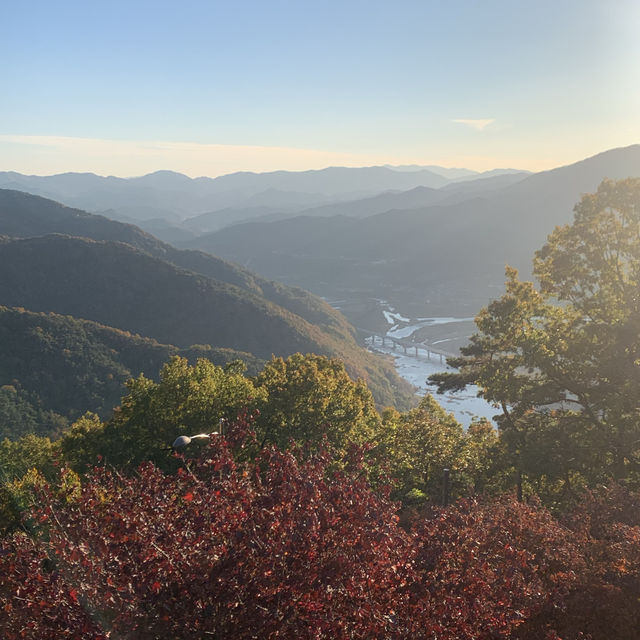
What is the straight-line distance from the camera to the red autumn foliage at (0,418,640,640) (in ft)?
22.9

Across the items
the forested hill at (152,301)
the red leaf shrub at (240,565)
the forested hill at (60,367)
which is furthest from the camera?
the forested hill at (152,301)

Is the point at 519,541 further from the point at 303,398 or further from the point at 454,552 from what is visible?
the point at 303,398

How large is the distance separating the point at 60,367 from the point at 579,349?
9417 centimetres

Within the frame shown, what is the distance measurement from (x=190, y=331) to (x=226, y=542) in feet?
510

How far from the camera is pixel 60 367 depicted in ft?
310

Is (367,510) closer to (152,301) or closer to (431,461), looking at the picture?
(431,461)

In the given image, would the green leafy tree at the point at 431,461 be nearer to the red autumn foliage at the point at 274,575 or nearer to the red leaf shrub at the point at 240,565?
the red autumn foliage at the point at 274,575

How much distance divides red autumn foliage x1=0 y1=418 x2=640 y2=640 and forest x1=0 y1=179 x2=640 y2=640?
0.04 metres

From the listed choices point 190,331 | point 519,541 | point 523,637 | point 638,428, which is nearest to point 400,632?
point 523,637

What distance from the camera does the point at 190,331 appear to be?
518 feet

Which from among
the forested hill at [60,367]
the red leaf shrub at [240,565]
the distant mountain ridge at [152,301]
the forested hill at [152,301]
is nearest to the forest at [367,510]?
the red leaf shrub at [240,565]

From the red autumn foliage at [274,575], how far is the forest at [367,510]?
4 centimetres

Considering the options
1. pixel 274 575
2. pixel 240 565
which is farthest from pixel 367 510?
pixel 240 565

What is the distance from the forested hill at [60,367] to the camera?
272 feet
